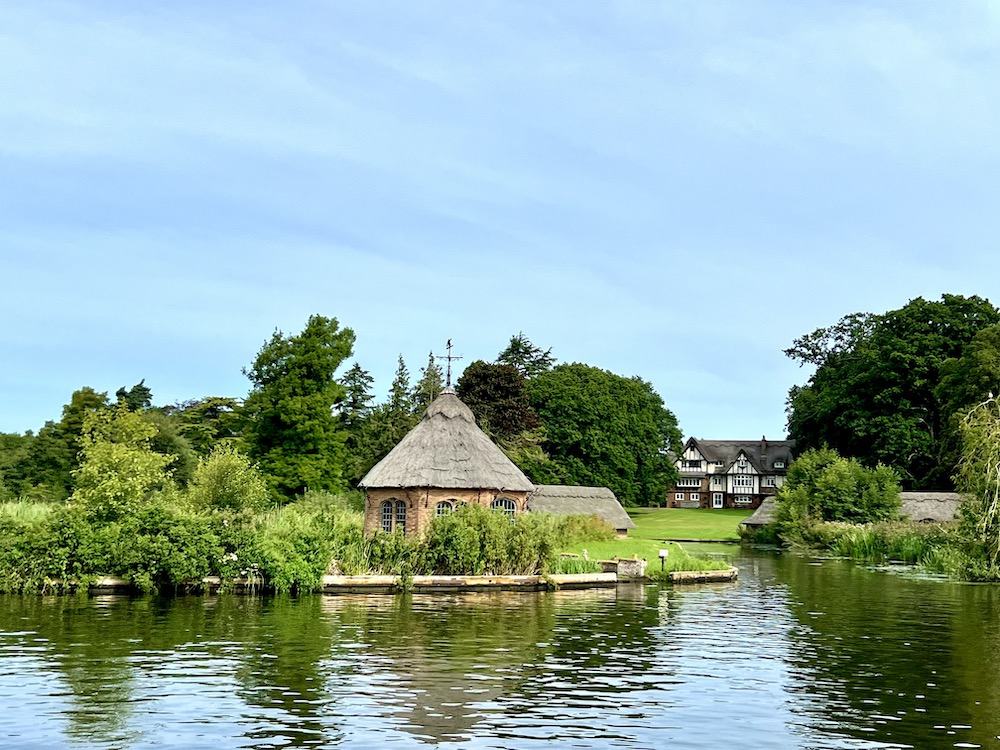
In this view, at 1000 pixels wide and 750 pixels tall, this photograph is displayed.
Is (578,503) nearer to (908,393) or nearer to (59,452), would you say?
(59,452)

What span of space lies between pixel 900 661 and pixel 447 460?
22801mm

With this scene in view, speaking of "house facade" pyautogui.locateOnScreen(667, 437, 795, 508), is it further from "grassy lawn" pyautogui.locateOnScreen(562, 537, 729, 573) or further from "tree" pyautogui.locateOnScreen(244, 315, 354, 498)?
"grassy lawn" pyautogui.locateOnScreen(562, 537, 729, 573)

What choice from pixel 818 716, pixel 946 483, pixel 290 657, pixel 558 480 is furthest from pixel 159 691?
pixel 946 483

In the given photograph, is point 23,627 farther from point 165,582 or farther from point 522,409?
point 522,409

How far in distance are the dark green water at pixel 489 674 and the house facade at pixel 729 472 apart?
100m

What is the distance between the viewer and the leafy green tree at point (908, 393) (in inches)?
3361

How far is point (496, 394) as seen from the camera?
76938mm

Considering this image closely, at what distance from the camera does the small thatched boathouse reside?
4256 cm

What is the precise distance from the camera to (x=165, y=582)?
114ft

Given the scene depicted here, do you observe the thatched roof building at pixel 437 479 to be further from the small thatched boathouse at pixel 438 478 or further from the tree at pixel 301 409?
the tree at pixel 301 409

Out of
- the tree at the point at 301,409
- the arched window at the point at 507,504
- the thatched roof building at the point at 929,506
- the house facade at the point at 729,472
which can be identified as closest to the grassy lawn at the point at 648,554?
the arched window at the point at 507,504

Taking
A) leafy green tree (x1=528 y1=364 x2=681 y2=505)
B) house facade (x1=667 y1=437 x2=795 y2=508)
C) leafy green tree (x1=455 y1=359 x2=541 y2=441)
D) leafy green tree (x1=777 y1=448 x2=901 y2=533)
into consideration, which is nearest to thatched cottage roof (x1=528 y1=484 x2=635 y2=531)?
leafy green tree (x1=455 y1=359 x2=541 y2=441)

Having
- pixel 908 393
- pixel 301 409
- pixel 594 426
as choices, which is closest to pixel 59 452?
pixel 301 409

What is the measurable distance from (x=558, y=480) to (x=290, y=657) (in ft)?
197
